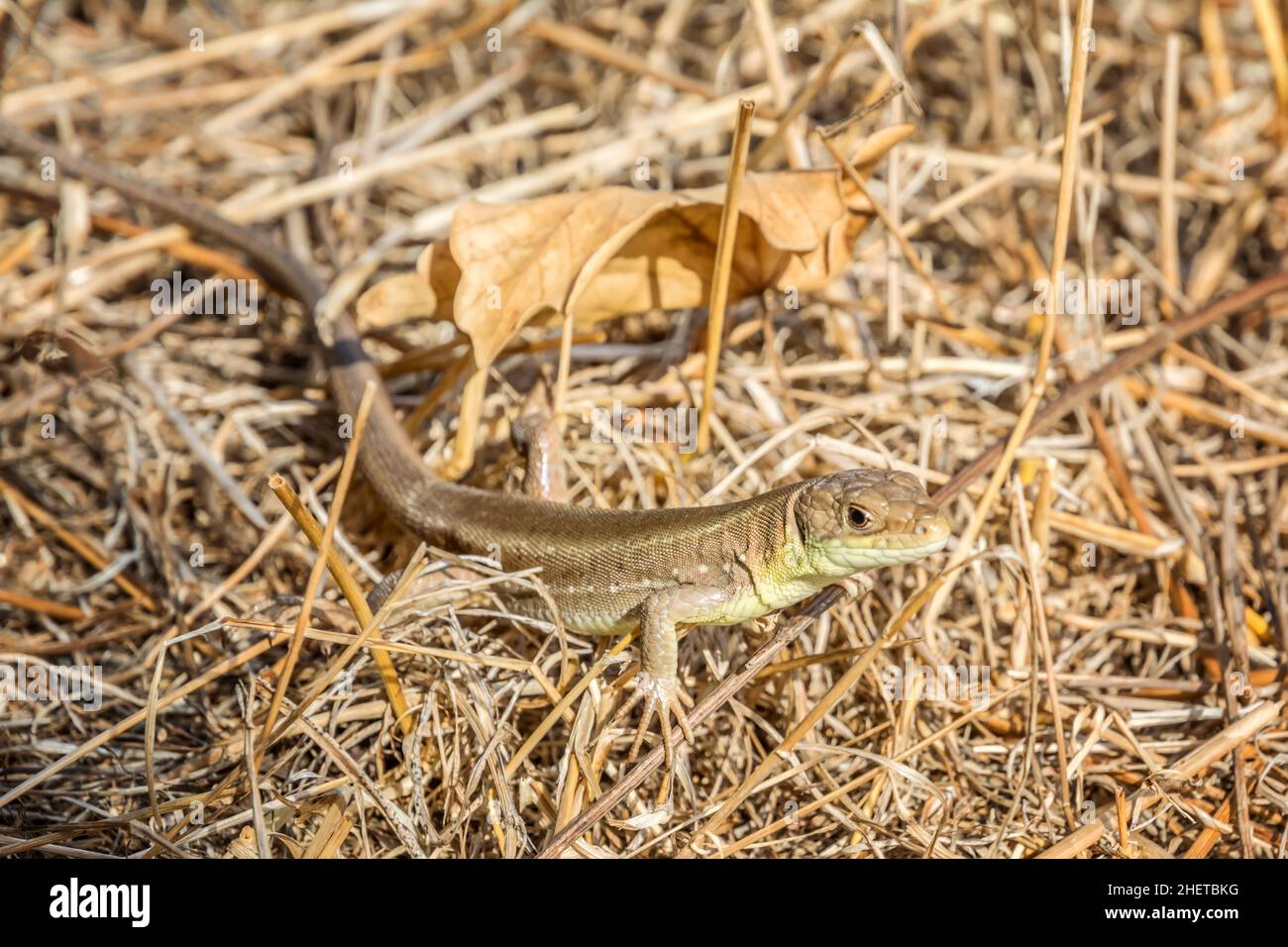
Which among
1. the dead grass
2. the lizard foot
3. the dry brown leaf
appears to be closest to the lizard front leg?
the lizard foot

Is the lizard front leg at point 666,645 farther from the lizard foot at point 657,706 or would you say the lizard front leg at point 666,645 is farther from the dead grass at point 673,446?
the dead grass at point 673,446

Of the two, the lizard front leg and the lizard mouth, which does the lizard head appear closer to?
the lizard mouth

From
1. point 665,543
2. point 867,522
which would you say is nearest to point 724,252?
point 665,543

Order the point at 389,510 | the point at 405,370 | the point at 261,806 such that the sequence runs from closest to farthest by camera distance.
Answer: the point at 261,806 < the point at 389,510 < the point at 405,370

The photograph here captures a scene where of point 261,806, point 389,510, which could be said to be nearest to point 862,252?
point 389,510

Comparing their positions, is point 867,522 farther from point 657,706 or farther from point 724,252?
point 724,252

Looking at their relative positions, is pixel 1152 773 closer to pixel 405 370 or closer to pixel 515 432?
pixel 515 432

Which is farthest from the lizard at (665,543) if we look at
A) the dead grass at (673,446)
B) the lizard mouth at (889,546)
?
the dead grass at (673,446)
